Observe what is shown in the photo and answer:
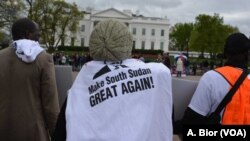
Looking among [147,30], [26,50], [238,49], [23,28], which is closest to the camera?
[238,49]

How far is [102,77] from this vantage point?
2.77 m

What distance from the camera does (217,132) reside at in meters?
3.05

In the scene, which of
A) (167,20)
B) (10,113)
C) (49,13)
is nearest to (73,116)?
(10,113)

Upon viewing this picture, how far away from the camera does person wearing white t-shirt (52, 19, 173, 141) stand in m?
2.67

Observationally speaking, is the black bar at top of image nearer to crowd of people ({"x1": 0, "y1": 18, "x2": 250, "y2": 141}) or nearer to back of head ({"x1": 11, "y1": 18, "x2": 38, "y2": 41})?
crowd of people ({"x1": 0, "y1": 18, "x2": 250, "y2": 141})

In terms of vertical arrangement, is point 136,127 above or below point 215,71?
below

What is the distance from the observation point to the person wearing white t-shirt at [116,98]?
267 centimetres

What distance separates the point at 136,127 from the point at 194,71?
45.0 meters

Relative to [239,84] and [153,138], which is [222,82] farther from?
[153,138]

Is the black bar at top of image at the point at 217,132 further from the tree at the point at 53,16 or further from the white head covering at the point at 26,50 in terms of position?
the tree at the point at 53,16

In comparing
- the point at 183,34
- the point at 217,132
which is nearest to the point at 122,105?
the point at 217,132

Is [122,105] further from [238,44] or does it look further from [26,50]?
[26,50]

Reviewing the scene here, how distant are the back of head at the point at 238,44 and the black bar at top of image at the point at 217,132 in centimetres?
49

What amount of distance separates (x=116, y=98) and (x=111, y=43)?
11.8 inches
